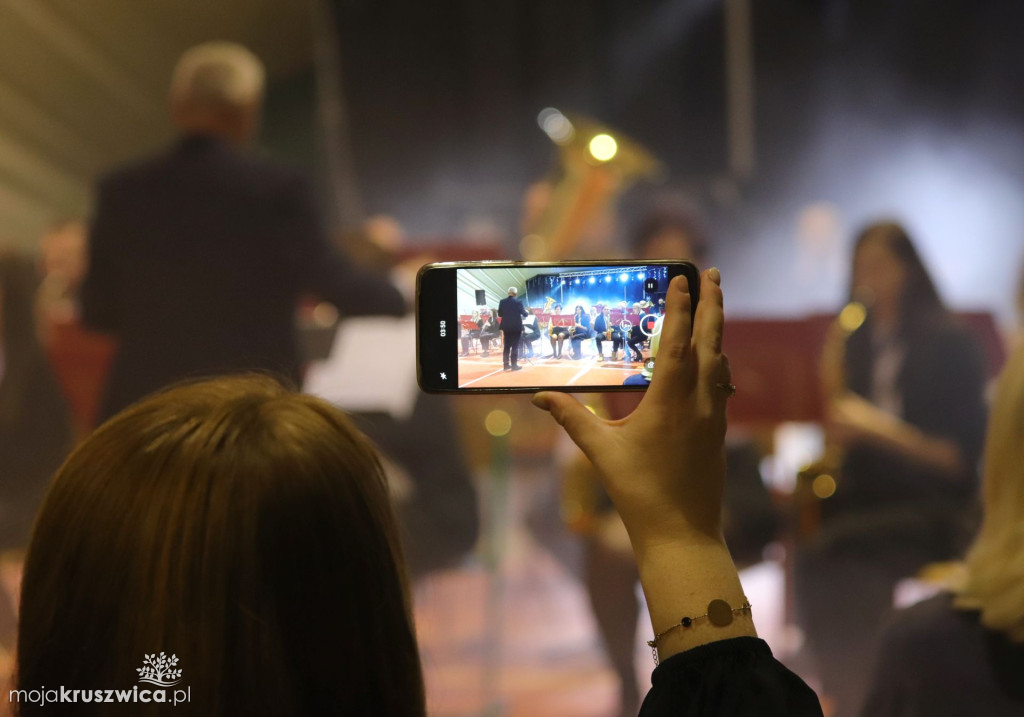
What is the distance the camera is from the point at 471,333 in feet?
2.12

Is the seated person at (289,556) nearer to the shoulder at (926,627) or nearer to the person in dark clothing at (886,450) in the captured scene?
the shoulder at (926,627)

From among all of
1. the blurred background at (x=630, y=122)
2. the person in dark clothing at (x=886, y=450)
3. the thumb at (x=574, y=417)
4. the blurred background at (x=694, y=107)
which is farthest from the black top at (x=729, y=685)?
the blurred background at (x=694, y=107)

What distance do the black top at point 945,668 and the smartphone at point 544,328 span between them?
0.42 meters

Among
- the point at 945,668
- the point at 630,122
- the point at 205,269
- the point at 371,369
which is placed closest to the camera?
the point at 945,668

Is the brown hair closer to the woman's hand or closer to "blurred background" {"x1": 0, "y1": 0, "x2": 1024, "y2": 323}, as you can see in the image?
the woman's hand

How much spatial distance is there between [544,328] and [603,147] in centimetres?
153

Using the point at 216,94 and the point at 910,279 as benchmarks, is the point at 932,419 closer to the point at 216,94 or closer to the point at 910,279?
the point at 910,279

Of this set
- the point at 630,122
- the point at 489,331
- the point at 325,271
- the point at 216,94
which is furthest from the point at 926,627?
the point at 630,122

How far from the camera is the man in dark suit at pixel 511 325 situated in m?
0.63

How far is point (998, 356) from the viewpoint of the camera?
2.03m

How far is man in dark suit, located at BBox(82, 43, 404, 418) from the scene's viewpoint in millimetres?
1564

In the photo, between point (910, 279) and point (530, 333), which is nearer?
point (530, 333)

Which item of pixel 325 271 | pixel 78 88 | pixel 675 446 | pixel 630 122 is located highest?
pixel 630 122

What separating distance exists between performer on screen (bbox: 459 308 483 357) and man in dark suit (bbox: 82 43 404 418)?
91 centimetres
